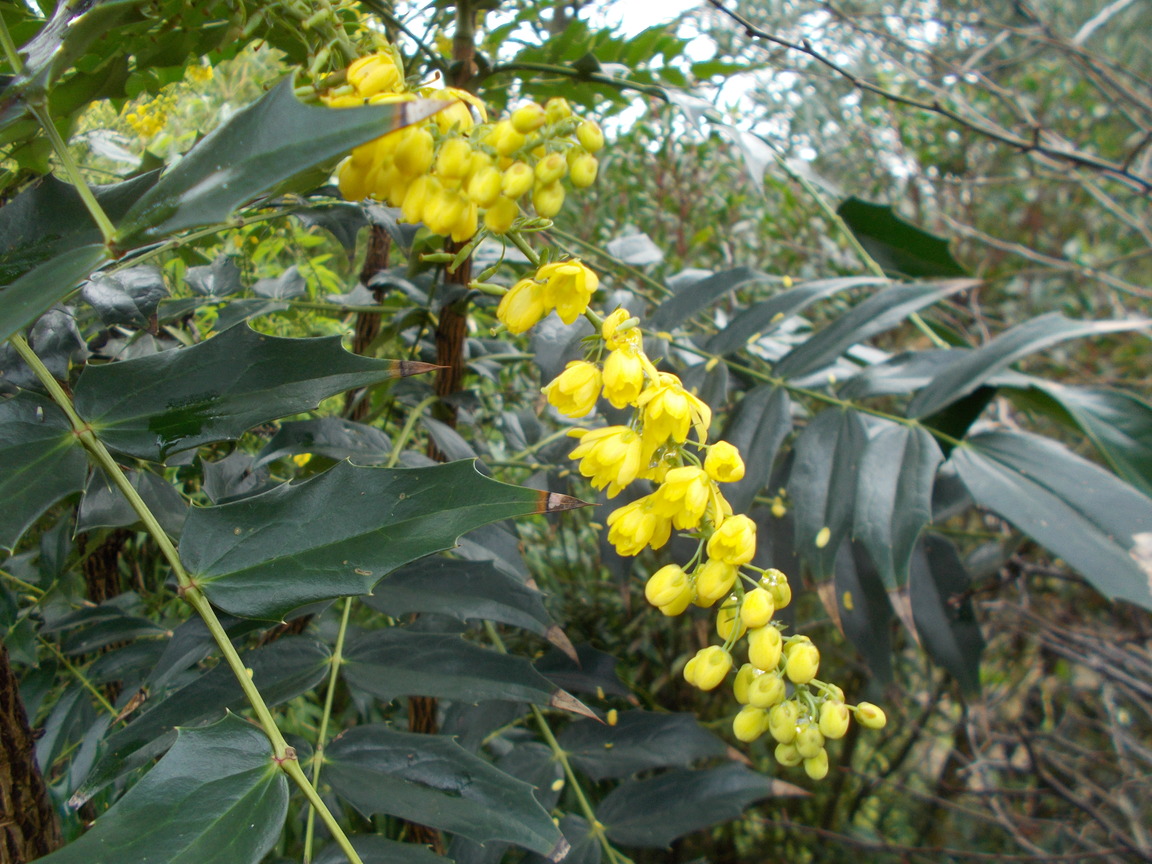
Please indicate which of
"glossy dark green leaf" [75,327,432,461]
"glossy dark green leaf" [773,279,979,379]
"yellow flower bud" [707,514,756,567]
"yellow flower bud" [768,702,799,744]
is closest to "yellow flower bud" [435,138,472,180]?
"glossy dark green leaf" [75,327,432,461]

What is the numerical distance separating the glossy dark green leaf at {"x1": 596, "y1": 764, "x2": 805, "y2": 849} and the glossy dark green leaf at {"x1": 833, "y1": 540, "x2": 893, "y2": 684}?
0.16m

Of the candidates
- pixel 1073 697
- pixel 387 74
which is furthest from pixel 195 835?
pixel 1073 697

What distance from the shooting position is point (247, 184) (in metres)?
0.31

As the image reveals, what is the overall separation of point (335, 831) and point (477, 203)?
348 mm

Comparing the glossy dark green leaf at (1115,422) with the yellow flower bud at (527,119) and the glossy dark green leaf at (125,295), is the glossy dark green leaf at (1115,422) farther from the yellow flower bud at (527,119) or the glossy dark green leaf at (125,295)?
the glossy dark green leaf at (125,295)

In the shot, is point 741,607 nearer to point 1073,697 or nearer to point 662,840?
point 662,840

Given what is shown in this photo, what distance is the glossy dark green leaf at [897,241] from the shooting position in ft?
3.01

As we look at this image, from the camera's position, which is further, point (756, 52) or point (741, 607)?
point (756, 52)

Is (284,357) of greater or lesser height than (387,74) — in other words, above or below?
below

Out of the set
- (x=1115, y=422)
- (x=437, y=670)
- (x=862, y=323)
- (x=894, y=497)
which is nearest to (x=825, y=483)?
(x=894, y=497)

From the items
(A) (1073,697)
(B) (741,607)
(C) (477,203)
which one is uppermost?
(C) (477,203)

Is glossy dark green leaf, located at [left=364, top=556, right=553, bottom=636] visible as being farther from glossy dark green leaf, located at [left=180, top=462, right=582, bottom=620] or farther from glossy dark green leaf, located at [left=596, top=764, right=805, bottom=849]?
glossy dark green leaf, located at [left=596, top=764, right=805, bottom=849]

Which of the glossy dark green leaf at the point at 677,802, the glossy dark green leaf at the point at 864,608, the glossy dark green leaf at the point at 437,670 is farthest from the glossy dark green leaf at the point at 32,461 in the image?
the glossy dark green leaf at the point at 864,608

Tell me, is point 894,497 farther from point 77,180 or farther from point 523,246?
point 77,180
